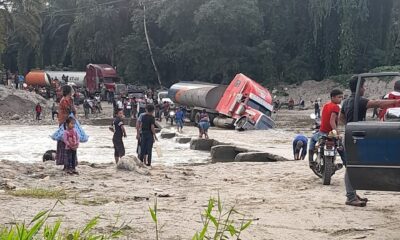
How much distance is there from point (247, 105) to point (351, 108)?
20685 mm

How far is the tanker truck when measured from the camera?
27.2 metres

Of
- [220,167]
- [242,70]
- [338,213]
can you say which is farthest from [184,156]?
[242,70]

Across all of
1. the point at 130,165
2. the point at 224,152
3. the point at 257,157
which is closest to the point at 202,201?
the point at 130,165

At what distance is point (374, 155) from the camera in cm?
579

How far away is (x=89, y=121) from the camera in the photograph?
109 feet

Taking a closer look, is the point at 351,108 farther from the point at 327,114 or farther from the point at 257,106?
the point at 257,106

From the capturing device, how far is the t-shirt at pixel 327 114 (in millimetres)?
9242

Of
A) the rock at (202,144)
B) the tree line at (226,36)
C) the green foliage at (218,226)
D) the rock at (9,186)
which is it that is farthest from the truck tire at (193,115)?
the green foliage at (218,226)

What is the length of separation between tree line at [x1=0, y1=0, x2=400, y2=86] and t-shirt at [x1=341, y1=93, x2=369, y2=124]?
118ft

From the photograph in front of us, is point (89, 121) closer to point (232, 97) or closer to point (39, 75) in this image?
point (232, 97)

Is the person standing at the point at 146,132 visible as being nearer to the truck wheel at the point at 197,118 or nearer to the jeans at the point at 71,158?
the jeans at the point at 71,158

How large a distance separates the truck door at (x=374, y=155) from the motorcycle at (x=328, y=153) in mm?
3358

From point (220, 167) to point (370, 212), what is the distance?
5.91m

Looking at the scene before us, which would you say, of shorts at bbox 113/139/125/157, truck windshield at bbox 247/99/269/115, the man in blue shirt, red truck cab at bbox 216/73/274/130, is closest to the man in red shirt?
the man in blue shirt
